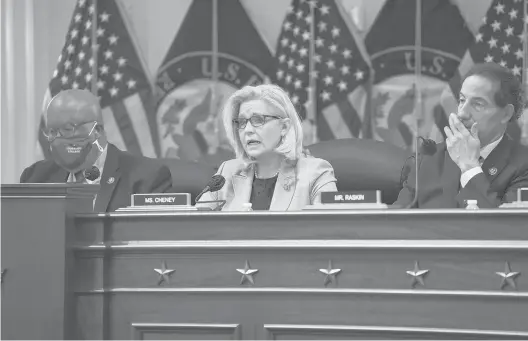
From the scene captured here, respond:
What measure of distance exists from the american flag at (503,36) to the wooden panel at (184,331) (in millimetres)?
2887

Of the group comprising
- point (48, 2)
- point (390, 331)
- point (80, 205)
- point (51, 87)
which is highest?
point (48, 2)

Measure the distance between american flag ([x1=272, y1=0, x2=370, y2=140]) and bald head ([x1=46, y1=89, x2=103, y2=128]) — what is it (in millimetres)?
1791

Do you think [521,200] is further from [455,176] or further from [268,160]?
[268,160]

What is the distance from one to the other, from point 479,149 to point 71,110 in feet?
5.09

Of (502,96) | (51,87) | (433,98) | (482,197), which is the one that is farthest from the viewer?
(51,87)

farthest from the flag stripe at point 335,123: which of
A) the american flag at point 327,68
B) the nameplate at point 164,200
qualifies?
the nameplate at point 164,200

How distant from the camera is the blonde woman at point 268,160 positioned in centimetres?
322

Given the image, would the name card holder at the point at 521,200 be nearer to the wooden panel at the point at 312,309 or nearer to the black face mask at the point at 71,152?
the wooden panel at the point at 312,309

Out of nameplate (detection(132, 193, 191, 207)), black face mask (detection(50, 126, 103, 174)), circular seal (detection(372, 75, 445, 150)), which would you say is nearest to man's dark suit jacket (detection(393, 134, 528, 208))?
nameplate (detection(132, 193, 191, 207))

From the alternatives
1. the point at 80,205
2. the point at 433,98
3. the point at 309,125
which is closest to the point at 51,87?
the point at 309,125

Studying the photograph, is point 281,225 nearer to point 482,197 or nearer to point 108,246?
point 108,246

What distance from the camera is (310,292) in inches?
89.8

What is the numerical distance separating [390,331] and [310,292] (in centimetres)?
23

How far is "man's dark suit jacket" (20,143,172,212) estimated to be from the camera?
3.59m
